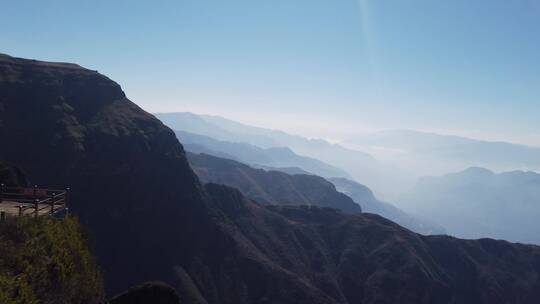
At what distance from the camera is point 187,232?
376 ft

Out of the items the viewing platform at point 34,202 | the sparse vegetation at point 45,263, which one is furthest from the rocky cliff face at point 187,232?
the sparse vegetation at point 45,263

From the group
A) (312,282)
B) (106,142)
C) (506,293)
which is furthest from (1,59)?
(506,293)

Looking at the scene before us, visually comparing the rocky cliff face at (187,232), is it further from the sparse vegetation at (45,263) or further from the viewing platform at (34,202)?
the sparse vegetation at (45,263)

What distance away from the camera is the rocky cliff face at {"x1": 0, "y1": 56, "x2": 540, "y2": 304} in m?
104

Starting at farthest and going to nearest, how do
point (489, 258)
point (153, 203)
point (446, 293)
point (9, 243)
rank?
point (489, 258) < point (446, 293) < point (153, 203) < point (9, 243)

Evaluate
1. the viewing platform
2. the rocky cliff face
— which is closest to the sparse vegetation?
the viewing platform

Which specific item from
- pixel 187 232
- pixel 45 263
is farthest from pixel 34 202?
pixel 187 232

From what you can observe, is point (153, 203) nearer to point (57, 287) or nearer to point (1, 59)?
point (1, 59)

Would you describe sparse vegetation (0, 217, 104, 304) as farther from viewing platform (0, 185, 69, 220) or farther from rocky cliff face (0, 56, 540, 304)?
rocky cliff face (0, 56, 540, 304)

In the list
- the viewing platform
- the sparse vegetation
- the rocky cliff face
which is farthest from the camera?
the rocky cliff face

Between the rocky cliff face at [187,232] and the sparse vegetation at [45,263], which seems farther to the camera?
the rocky cliff face at [187,232]

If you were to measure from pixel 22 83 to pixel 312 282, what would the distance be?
294 ft

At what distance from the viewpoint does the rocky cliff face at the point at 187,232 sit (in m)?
104

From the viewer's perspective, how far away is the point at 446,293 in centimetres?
12481
